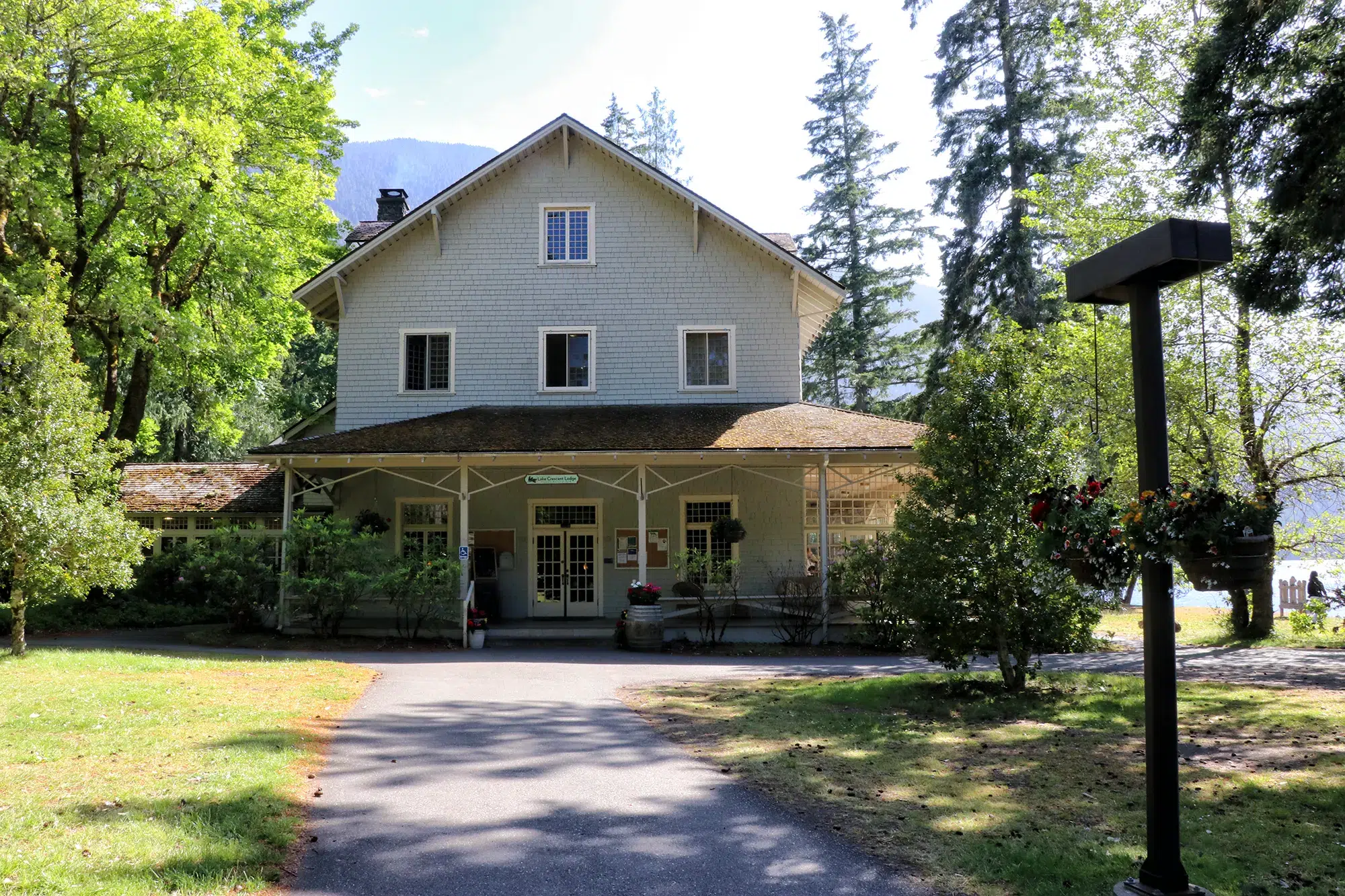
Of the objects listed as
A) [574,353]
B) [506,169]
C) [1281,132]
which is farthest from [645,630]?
[1281,132]

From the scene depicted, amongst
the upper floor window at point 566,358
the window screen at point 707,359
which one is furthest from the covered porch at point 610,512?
the upper floor window at point 566,358

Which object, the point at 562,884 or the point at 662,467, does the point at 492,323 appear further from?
the point at 562,884

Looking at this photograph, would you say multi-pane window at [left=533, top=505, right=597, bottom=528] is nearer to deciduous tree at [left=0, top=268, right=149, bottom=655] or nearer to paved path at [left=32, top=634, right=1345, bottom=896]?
deciduous tree at [left=0, top=268, right=149, bottom=655]

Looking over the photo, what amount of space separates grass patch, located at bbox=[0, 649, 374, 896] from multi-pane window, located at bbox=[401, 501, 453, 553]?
30.1 feet

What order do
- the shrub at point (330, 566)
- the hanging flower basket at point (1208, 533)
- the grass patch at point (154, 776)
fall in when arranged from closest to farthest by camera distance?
the hanging flower basket at point (1208, 533) → the grass patch at point (154, 776) → the shrub at point (330, 566)

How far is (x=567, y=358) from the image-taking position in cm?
2170

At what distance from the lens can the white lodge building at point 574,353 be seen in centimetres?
2128

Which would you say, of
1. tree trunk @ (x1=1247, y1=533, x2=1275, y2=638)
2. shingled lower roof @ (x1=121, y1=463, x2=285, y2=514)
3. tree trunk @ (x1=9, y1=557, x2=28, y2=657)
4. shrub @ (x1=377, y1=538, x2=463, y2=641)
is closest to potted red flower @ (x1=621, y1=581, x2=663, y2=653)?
shrub @ (x1=377, y1=538, x2=463, y2=641)

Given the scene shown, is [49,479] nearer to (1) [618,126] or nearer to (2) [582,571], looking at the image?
(2) [582,571]

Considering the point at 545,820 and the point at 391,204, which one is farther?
the point at 391,204

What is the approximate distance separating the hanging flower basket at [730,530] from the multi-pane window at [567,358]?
14.2 feet

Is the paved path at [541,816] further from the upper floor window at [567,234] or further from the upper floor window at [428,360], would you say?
the upper floor window at [567,234]

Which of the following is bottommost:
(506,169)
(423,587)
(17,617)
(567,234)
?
(17,617)

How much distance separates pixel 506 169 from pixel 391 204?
6.92 meters
